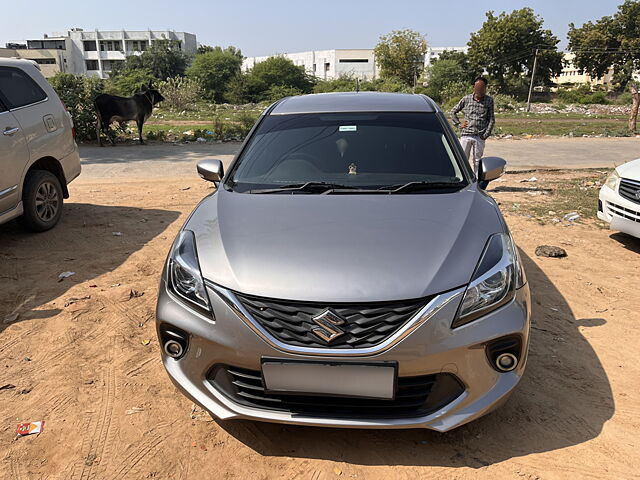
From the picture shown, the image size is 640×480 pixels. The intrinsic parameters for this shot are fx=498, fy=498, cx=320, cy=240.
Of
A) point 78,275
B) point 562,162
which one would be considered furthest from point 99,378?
point 562,162

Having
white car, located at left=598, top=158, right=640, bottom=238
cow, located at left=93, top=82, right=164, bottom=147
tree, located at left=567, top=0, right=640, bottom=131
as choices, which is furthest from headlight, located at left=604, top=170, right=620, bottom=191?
tree, located at left=567, top=0, right=640, bottom=131

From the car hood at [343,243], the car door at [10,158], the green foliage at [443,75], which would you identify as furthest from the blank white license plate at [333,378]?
the green foliage at [443,75]

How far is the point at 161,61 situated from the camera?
2707 inches

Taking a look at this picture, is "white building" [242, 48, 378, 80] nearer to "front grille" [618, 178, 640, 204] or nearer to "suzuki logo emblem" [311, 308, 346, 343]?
"front grille" [618, 178, 640, 204]

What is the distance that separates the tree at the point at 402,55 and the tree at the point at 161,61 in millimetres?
28254

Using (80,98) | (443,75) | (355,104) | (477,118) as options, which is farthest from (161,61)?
(355,104)

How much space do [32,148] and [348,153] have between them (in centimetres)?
389

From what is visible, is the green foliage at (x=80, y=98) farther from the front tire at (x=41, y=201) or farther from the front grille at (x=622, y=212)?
the front grille at (x=622, y=212)

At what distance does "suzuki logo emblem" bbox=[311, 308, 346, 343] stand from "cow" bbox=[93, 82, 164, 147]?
12968mm

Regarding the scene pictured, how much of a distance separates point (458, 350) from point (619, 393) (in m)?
1.41

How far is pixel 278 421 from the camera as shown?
85.4 inches

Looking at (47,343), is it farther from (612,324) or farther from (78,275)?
(612,324)

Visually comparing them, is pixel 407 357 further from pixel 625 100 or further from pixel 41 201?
pixel 625 100

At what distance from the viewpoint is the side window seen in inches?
207
